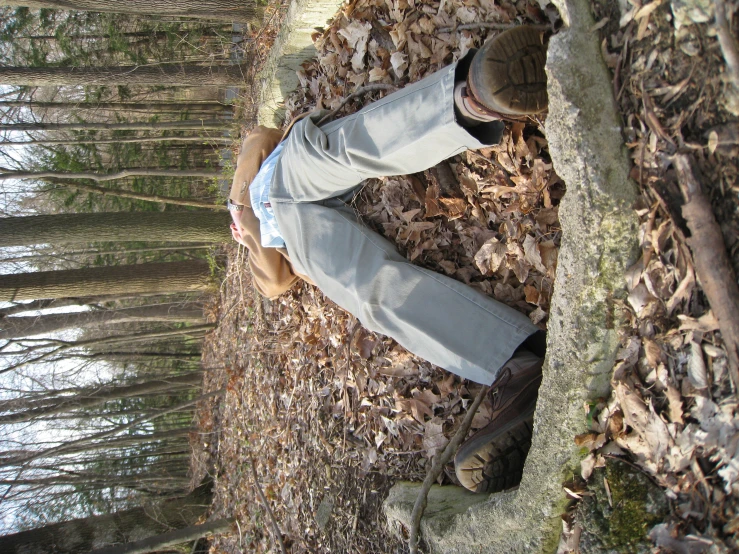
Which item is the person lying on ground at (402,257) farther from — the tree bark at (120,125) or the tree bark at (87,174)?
the tree bark at (120,125)

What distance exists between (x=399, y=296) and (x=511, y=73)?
4.29 feet

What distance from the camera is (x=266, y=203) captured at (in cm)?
372

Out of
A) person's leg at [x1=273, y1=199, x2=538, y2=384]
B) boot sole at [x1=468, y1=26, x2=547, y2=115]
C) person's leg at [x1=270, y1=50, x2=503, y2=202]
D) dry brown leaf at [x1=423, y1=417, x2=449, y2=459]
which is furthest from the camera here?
dry brown leaf at [x1=423, y1=417, x2=449, y2=459]

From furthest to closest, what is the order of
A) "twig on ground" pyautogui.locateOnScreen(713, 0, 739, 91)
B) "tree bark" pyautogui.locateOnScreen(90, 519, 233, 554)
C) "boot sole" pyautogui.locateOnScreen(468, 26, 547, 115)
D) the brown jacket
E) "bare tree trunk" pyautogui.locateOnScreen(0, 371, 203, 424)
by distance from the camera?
"bare tree trunk" pyautogui.locateOnScreen(0, 371, 203, 424)
"tree bark" pyautogui.locateOnScreen(90, 519, 233, 554)
the brown jacket
"boot sole" pyautogui.locateOnScreen(468, 26, 547, 115)
"twig on ground" pyautogui.locateOnScreen(713, 0, 739, 91)

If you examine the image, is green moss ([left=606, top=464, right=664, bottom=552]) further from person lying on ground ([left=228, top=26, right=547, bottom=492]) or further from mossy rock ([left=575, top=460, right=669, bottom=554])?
person lying on ground ([left=228, top=26, right=547, bottom=492])

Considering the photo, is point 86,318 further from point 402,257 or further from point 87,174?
point 402,257

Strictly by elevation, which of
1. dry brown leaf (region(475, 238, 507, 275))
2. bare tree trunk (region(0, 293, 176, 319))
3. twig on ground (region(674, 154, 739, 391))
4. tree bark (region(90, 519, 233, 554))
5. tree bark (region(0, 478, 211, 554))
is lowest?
tree bark (region(0, 478, 211, 554))

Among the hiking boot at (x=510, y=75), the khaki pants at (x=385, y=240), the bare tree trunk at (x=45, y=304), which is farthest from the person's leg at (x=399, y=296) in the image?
the bare tree trunk at (x=45, y=304)

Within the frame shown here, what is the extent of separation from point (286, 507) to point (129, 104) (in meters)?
6.98

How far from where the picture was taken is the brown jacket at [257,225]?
398 centimetres

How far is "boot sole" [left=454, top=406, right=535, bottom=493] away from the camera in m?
2.32

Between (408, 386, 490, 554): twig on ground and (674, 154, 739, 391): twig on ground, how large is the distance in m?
1.26

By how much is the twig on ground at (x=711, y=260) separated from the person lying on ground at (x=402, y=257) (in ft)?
2.47

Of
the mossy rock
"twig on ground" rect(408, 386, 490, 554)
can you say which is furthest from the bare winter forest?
"twig on ground" rect(408, 386, 490, 554)
